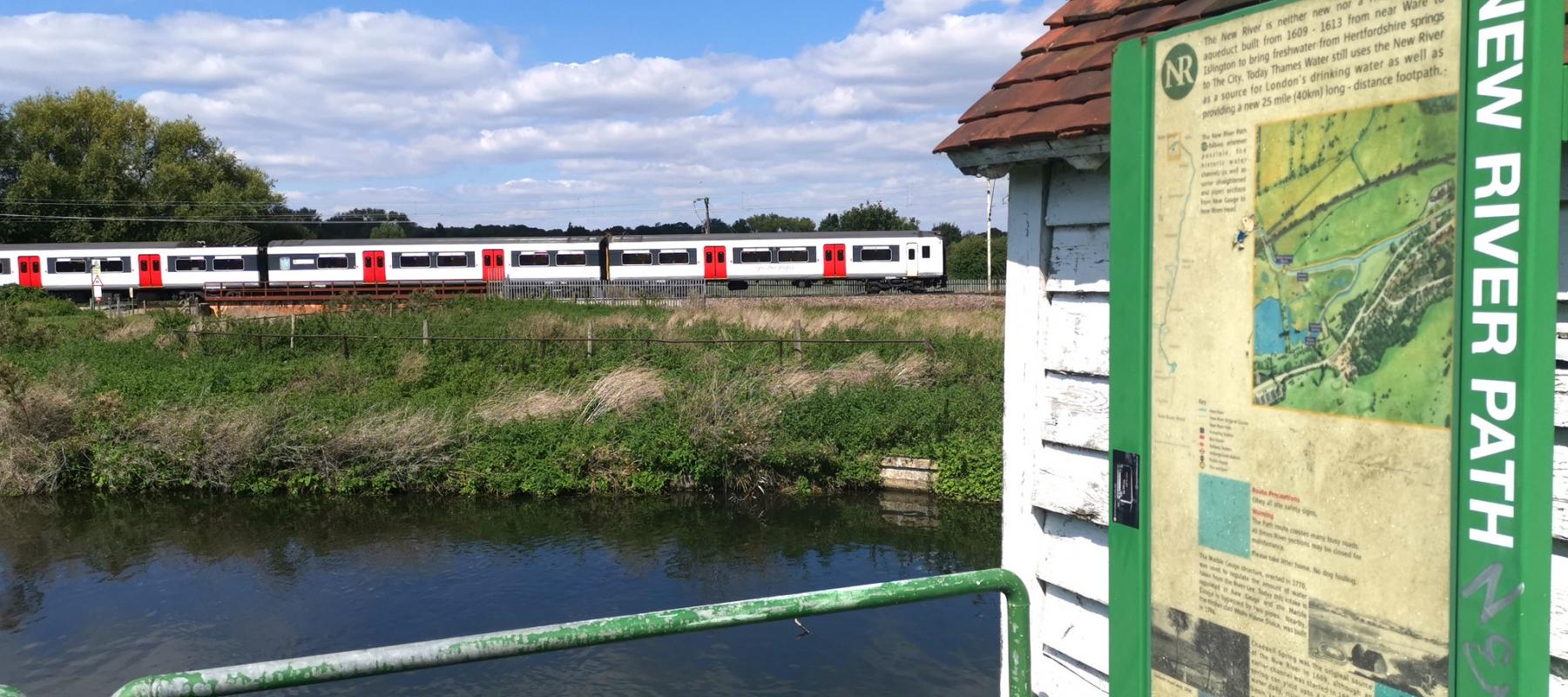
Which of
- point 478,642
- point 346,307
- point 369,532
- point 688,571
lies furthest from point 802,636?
point 346,307

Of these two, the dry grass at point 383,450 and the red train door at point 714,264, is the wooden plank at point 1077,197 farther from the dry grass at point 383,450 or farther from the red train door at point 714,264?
the red train door at point 714,264

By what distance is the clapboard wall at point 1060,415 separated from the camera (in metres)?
3.73

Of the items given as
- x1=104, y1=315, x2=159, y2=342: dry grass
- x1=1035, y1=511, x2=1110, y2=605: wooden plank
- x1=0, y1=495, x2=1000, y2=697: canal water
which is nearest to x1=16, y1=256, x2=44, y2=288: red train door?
x1=104, y1=315, x2=159, y2=342: dry grass

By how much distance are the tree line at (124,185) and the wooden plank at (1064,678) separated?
58753 millimetres

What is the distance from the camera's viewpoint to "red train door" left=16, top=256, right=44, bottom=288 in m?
47.6

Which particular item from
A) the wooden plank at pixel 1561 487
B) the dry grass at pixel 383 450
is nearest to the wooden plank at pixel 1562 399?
the wooden plank at pixel 1561 487

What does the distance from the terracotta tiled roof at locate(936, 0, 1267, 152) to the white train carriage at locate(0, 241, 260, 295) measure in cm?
4798

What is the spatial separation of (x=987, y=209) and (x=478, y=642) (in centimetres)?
4653

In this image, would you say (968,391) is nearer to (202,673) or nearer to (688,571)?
(688,571)

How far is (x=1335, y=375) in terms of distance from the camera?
2.21m

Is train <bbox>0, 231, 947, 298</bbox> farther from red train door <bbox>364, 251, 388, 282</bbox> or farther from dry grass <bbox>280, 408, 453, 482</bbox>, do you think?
dry grass <bbox>280, 408, 453, 482</bbox>

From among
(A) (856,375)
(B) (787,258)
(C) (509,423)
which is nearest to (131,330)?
(C) (509,423)

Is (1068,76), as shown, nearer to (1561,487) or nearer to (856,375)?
(1561,487)

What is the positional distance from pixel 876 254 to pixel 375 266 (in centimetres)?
1966
